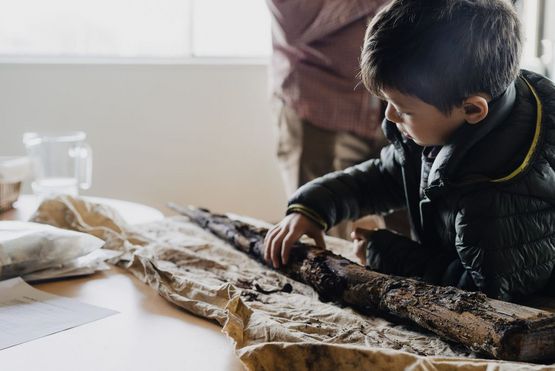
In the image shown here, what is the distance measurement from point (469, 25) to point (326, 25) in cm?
124

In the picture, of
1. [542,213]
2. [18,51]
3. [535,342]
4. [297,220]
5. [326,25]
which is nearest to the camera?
[535,342]

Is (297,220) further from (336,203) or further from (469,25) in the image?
(469,25)

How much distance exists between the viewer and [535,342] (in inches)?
29.1

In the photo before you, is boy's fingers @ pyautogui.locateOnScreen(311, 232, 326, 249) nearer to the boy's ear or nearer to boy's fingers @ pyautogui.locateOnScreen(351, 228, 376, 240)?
boy's fingers @ pyautogui.locateOnScreen(351, 228, 376, 240)

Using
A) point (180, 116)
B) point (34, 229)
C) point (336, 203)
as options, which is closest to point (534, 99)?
point (336, 203)

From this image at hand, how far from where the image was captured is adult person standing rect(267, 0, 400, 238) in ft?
7.15

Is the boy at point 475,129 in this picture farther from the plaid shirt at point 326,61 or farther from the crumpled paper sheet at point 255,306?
the plaid shirt at point 326,61

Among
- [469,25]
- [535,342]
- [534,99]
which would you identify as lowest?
[535,342]

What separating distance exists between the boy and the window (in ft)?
6.84

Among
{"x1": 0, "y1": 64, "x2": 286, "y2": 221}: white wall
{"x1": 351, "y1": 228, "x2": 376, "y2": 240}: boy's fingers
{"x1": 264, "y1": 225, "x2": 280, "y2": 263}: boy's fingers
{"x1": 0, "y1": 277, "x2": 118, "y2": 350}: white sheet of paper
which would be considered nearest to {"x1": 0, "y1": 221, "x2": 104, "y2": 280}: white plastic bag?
{"x1": 0, "y1": 277, "x2": 118, "y2": 350}: white sheet of paper

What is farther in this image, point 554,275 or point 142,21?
point 142,21

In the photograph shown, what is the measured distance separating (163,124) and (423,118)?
204 centimetres


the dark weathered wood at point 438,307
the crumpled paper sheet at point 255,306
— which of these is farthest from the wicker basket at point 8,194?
the dark weathered wood at point 438,307

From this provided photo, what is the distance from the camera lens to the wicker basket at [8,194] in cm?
166
